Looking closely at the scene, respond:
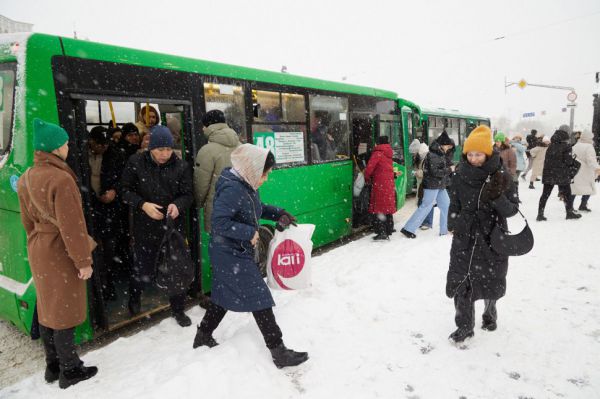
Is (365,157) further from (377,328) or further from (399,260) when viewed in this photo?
(377,328)

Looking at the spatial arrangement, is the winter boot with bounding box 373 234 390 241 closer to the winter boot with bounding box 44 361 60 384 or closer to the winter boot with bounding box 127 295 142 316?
the winter boot with bounding box 127 295 142 316

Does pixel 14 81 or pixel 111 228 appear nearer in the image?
pixel 14 81

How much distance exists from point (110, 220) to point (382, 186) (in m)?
4.60

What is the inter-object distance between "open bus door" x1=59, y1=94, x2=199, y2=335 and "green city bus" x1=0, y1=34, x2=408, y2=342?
12 millimetres

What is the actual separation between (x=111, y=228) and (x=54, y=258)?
2.10 meters

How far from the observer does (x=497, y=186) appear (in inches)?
133

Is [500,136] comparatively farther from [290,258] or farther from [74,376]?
[74,376]

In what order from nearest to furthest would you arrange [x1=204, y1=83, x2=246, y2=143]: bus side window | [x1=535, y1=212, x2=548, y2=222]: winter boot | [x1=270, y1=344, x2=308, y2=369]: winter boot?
1. [x1=270, y1=344, x2=308, y2=369]: winter boot
2. [x1=204, y1=83, x2=246, y2=143]: bus side window
3. [x1=535, y1=212, x2=548, y2=222]: winter boot

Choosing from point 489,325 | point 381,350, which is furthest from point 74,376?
point 489,325

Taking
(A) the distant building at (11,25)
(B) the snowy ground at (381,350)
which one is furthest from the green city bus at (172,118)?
(A) the distant building at (11,25)

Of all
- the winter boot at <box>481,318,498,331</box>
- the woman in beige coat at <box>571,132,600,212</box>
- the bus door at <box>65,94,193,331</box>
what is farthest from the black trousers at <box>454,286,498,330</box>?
the woman in beige coat at <box>571,132,600,212</box>

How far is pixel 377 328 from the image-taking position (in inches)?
159

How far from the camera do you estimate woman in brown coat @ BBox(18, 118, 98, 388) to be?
112 inches

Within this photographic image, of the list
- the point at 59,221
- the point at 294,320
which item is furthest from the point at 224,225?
the point at 294,320
